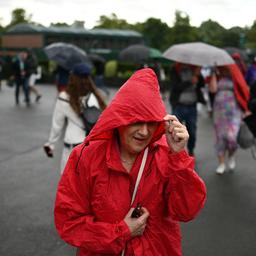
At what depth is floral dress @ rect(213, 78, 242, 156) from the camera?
676 cm

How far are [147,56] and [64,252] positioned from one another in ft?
44.1

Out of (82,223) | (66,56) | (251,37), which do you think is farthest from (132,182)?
(251,37)

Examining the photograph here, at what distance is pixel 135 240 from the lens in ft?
6.98

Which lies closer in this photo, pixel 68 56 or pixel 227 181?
pixel 227 181

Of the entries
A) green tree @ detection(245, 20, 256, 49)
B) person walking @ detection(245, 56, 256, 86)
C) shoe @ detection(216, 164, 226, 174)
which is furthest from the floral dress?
green tree @ detection(245, 20, 256, 49)

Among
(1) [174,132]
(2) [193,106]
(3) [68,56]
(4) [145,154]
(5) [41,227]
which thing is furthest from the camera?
(3) [68,56]

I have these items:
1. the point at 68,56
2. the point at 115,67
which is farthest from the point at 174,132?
the point at 115,67

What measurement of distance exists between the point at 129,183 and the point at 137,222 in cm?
17

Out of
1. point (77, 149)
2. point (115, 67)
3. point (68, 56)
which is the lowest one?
point (115, 67)

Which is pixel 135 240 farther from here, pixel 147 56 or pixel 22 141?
pixel 147 56

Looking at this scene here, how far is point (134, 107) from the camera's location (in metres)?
2.02

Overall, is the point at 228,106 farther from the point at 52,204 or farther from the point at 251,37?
the point at 251,37

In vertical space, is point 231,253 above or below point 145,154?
below

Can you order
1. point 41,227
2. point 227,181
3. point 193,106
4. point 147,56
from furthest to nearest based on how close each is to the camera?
1. point 147,56
2. point 193,106
3. point 227,181
4. point 41,227
